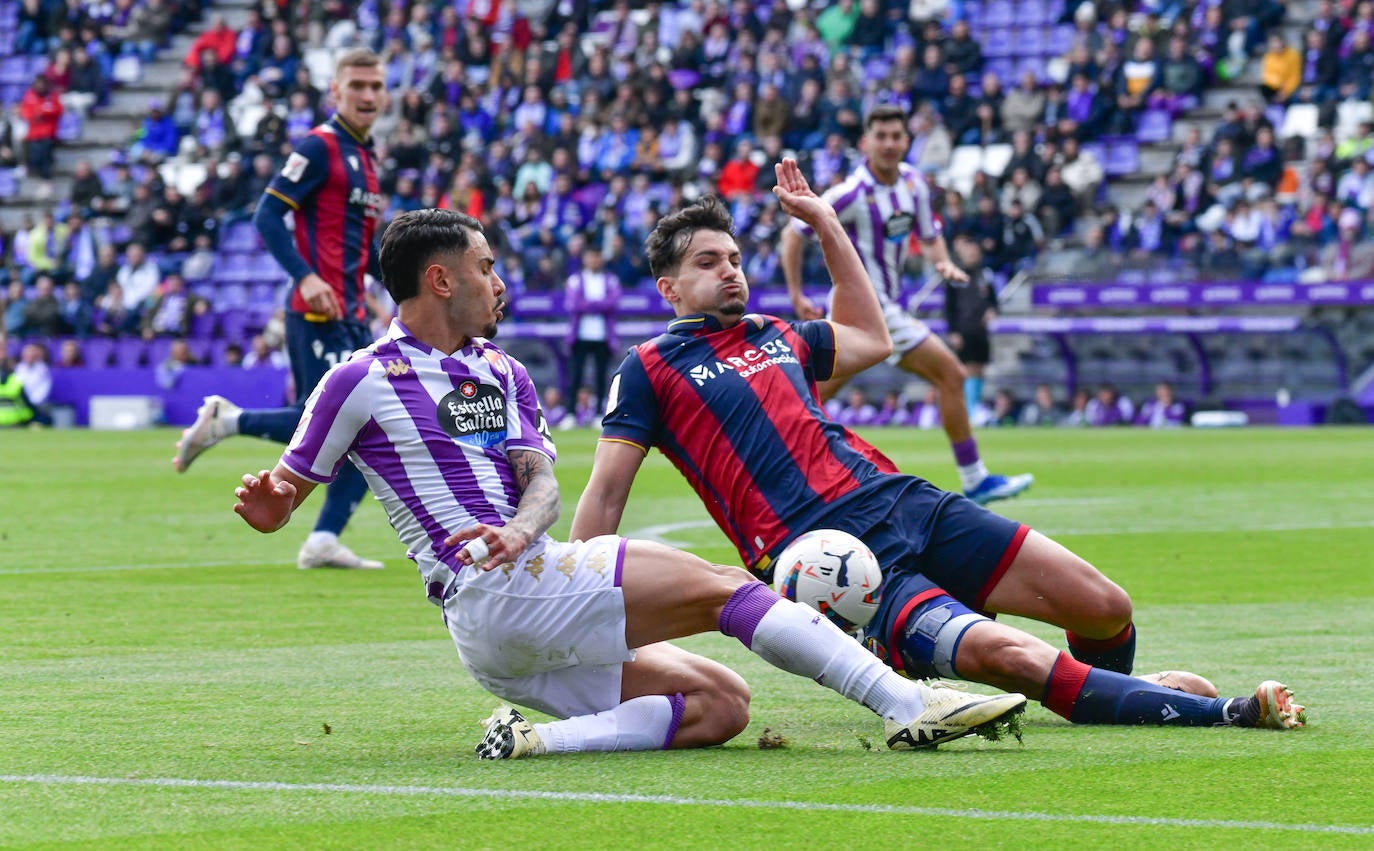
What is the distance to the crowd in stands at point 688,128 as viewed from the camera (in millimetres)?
26562

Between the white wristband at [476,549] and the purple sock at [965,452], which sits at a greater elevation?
the white wristband at [476,549]

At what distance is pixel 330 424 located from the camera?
5.11 metres

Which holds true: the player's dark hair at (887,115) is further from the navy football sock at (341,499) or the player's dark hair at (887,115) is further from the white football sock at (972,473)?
the navy football sock at (341,499)

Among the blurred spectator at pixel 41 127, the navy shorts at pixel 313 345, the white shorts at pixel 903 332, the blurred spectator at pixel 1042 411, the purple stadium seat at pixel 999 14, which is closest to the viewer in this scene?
Result: the navy shorts at pixel 313 345

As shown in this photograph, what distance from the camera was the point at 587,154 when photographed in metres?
32.1

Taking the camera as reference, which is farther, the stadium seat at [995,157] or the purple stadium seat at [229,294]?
the purple stadium seat at [229,294]

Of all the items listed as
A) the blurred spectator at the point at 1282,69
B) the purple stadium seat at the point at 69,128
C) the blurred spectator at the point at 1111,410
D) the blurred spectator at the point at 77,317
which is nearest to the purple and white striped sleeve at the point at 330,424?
the blurred spectator at the point at 1111,410

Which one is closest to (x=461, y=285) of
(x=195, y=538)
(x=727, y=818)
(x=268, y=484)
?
(x=268, y=484)

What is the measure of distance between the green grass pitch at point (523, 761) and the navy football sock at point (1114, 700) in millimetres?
80

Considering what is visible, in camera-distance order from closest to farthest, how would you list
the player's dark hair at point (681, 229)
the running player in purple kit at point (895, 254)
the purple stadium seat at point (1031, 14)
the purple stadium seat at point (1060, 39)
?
the player's dark hair at point (681, 229) < the running player in purple kit at point (895, 254) < the purple stadium seat at point (1060, 39) < the purple stadium seat at point (1031, 14)

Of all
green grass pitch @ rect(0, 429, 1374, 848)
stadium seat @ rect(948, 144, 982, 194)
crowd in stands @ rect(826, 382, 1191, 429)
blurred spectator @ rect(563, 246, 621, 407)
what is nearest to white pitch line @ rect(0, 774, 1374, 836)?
green grass pitch @ rect(0, 429, 1374, 848)

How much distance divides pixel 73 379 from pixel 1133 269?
53.6 ft

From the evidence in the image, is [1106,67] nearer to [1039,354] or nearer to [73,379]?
[1039,354]

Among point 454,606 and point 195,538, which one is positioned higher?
point 454,606
